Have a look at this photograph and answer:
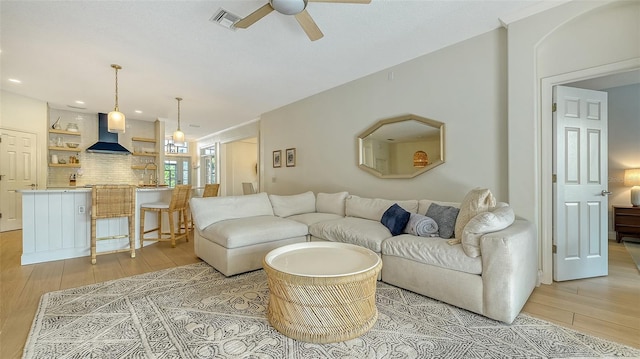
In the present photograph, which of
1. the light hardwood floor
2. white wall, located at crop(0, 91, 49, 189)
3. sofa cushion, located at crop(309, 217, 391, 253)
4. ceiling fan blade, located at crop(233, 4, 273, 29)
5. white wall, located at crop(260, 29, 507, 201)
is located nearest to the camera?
the light hardwood floor

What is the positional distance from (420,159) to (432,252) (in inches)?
64.2

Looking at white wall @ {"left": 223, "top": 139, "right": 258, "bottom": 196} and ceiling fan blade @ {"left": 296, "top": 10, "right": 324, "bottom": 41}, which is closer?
ceiling fan blade @ {"left": 296, "top": 10, "right": 324, "bottom": 41}

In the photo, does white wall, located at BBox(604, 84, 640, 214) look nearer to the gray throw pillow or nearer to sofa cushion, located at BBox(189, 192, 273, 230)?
the gray throw pillow

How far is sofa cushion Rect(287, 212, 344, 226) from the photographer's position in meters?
3.60

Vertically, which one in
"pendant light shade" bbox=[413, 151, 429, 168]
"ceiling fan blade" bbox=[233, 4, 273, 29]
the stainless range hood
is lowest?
"pendant light shade" bbox=[413, 151, 429, 168]

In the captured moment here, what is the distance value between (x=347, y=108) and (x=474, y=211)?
9.07 ft

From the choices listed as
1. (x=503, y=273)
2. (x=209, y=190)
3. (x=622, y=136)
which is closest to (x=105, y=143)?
(x=209, y=190)

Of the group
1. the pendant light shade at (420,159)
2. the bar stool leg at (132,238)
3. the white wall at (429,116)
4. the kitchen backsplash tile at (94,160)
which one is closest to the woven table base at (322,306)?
the white wall at (429,116)

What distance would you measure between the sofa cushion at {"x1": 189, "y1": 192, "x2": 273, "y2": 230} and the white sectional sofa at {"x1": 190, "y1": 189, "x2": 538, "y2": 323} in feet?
0.04

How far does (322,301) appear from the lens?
5.48ft

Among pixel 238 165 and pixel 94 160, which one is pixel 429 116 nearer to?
pixel 238 165

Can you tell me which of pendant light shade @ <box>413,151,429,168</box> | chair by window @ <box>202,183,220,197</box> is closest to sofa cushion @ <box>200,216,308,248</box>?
pendant light shade @ <box>413,151,429,168</box>

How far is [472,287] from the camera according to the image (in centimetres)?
202

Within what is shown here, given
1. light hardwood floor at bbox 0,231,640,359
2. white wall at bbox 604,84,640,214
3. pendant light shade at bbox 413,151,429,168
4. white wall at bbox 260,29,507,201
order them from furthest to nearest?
white wall at bbox 604,84,640,214 → pendant light shade at bbox 413,151,429,168 → white wall at bbox 260,29,507,201 → light hardwood floor at bbox 0,231,640,359
